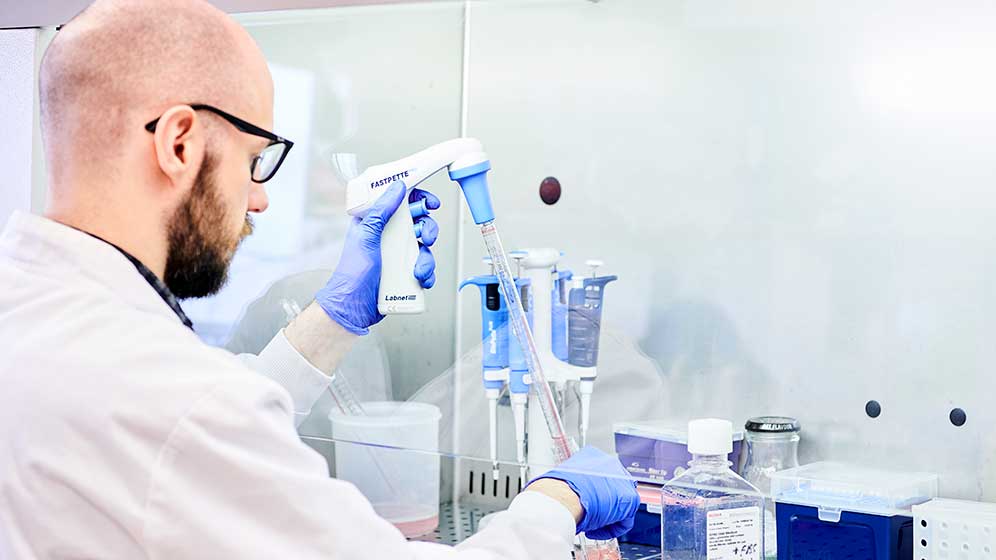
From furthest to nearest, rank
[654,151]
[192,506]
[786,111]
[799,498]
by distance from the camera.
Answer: [654,151], [786,111], [799,498], [192,506]

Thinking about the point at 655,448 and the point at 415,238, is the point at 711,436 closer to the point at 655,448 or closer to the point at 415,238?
the point at 655,448

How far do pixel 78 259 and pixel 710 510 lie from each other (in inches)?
31.4

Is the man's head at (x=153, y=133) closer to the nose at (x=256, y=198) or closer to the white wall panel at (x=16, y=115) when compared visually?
the nose at (x=256, y=198)

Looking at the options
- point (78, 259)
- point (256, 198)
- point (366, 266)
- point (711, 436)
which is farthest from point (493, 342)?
point (78, 259)

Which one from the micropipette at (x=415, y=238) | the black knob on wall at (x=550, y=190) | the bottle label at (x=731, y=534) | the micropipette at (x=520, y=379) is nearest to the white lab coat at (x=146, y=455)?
the bottle label at (x=731, y=534)

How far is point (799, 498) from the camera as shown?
4.72 ft

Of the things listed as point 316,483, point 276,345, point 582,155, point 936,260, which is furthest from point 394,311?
point 936,260

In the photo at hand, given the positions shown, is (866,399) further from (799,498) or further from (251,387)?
(251,387)

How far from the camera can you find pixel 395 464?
77.3 inches

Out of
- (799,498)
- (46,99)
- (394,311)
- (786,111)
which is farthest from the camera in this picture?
(786,111)

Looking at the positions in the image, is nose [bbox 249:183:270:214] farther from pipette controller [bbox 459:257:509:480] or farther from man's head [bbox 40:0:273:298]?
pipette controller [bbox 459:257:509:480]

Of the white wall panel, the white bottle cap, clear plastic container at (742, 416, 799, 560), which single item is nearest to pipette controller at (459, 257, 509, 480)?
clear plastic container at (742, 416, 799, 560)

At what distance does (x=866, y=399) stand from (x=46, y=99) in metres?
1.30

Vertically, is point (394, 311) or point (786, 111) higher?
point (786, 111)
